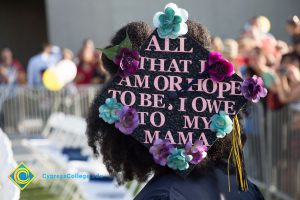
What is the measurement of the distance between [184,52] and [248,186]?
1.73ft

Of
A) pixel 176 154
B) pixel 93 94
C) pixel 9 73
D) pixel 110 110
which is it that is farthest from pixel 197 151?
pixel 9 73

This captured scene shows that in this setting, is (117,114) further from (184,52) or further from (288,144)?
(288,144)

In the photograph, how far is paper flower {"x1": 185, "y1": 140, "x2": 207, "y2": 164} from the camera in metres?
1.92

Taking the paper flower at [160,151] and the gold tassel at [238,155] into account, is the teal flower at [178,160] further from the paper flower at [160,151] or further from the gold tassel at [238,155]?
the gold tassel at [238,155]

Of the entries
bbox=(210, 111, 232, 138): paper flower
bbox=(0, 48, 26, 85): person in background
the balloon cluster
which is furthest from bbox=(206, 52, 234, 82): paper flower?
bbox=(0, 48, 26, 85): person in background

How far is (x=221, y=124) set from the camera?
1.90m

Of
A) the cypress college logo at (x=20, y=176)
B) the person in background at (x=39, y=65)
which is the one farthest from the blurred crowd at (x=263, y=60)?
the cypress college logo at (x=20, y=176)

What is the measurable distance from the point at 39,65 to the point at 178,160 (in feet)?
28.0

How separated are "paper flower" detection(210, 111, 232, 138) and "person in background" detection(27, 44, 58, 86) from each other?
8238mm

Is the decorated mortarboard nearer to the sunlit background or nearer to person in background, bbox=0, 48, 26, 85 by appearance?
the sunlit background

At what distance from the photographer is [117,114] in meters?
1.90

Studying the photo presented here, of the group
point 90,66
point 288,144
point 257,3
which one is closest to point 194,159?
point 288,144

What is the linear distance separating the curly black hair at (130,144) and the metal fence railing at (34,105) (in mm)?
7377

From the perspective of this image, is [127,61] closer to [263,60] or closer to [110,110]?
[110,110]
